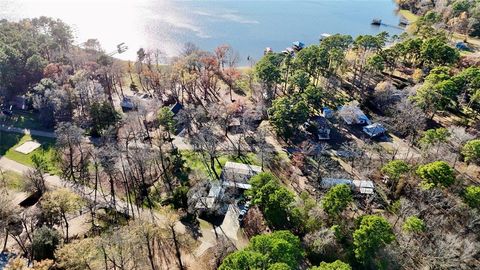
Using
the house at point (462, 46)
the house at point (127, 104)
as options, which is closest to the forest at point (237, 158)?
the house at point (127, 104)

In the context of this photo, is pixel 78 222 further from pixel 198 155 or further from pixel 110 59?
pixel 110 59

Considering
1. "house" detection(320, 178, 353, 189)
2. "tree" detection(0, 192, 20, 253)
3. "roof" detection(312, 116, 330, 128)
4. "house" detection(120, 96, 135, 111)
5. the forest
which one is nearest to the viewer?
the forest

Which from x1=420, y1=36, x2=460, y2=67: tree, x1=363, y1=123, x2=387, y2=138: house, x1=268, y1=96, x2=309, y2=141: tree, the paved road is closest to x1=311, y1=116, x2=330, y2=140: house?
x1=268, y1=96, x2=309, y2=141: tree

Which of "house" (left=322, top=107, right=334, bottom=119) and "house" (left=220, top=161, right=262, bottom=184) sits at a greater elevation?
"house" (left=322, top=107, right=334, bottom=119)

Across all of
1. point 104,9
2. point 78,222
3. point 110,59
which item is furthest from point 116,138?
point 104,9

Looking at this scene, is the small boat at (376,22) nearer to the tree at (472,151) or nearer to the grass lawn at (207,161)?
the tree at (472,151)

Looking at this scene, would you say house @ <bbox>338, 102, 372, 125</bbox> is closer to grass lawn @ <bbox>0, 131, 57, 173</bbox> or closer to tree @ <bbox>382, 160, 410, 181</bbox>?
tree @ <bbox>382, 160, 410, 181</bbox>
